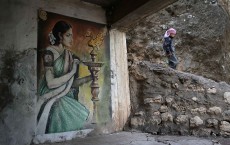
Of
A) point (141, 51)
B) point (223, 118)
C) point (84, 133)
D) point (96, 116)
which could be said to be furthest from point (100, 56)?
point (141, 51)

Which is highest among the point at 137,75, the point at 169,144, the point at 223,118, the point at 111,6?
the point at 111,6

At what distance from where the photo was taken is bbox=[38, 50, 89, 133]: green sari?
8.97ft

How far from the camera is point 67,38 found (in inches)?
119

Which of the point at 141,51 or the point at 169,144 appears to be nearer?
the point at 169,144

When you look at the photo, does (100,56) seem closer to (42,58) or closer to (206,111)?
(42,58)

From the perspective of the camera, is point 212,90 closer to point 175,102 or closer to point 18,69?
point 175,102

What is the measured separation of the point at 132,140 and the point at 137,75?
1.26m

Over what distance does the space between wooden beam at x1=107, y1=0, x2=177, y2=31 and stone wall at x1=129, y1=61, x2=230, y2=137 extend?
2.68 feet

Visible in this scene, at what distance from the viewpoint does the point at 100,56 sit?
3373 millimetres

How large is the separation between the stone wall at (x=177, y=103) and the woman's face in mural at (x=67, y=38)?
48.7 inches

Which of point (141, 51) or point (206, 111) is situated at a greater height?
point (141, 51)

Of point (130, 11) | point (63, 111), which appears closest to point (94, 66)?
point (63, 111)

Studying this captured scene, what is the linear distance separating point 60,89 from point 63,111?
0.28m

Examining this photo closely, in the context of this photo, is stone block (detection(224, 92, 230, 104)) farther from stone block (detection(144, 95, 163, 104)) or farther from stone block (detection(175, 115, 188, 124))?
stone block (detection(144, 95, 163, 104))
